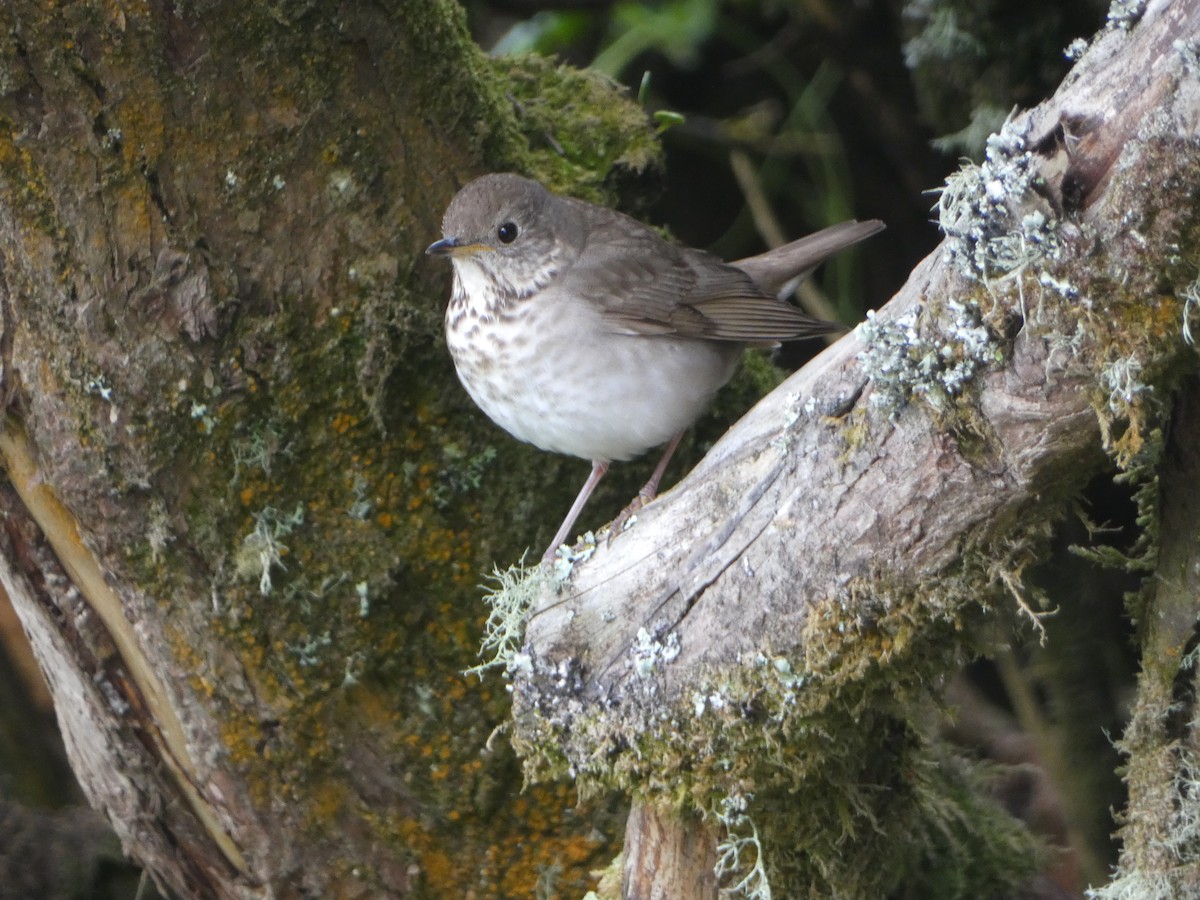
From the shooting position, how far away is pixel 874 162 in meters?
5.24

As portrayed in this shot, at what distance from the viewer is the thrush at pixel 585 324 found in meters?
3.09

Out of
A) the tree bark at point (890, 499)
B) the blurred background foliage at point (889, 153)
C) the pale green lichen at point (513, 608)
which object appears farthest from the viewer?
the blurred background foliage at point (889, 153)

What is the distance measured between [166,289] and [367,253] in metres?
0.50

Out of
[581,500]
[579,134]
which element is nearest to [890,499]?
[581,500]

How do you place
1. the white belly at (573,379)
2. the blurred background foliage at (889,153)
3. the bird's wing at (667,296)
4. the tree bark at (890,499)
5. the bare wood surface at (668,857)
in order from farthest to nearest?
the blurred background foliage at (889,153) → the bird's wing at (667,296) → the white belly at (573,379) → the bare wood surface at (668,857) → the tree bark at (890,499)

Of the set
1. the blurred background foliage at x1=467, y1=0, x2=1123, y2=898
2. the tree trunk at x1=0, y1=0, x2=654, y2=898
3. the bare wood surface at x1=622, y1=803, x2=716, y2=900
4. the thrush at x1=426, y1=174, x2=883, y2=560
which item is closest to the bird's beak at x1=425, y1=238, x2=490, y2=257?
the thrush at x1=426, y1=174, x2=883, y2=560

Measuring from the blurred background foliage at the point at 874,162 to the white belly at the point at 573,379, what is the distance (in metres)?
0.48

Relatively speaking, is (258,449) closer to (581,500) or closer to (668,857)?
(581,500)

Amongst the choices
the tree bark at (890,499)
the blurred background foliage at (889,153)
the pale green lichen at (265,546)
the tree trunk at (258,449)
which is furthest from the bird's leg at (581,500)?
the pale green lichen at (265,546)

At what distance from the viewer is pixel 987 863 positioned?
3.61 meters

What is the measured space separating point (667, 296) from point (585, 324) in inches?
11.6

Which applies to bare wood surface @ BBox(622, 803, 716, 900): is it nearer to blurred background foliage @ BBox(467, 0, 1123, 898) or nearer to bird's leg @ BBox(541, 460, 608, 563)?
bird's leg @ BBox(541, 460, 608, 563)

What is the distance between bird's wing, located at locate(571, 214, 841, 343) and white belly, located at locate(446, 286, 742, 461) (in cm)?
6

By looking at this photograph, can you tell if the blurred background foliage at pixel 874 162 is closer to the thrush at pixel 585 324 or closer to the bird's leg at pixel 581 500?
the bird's leg at pixel 581 500
